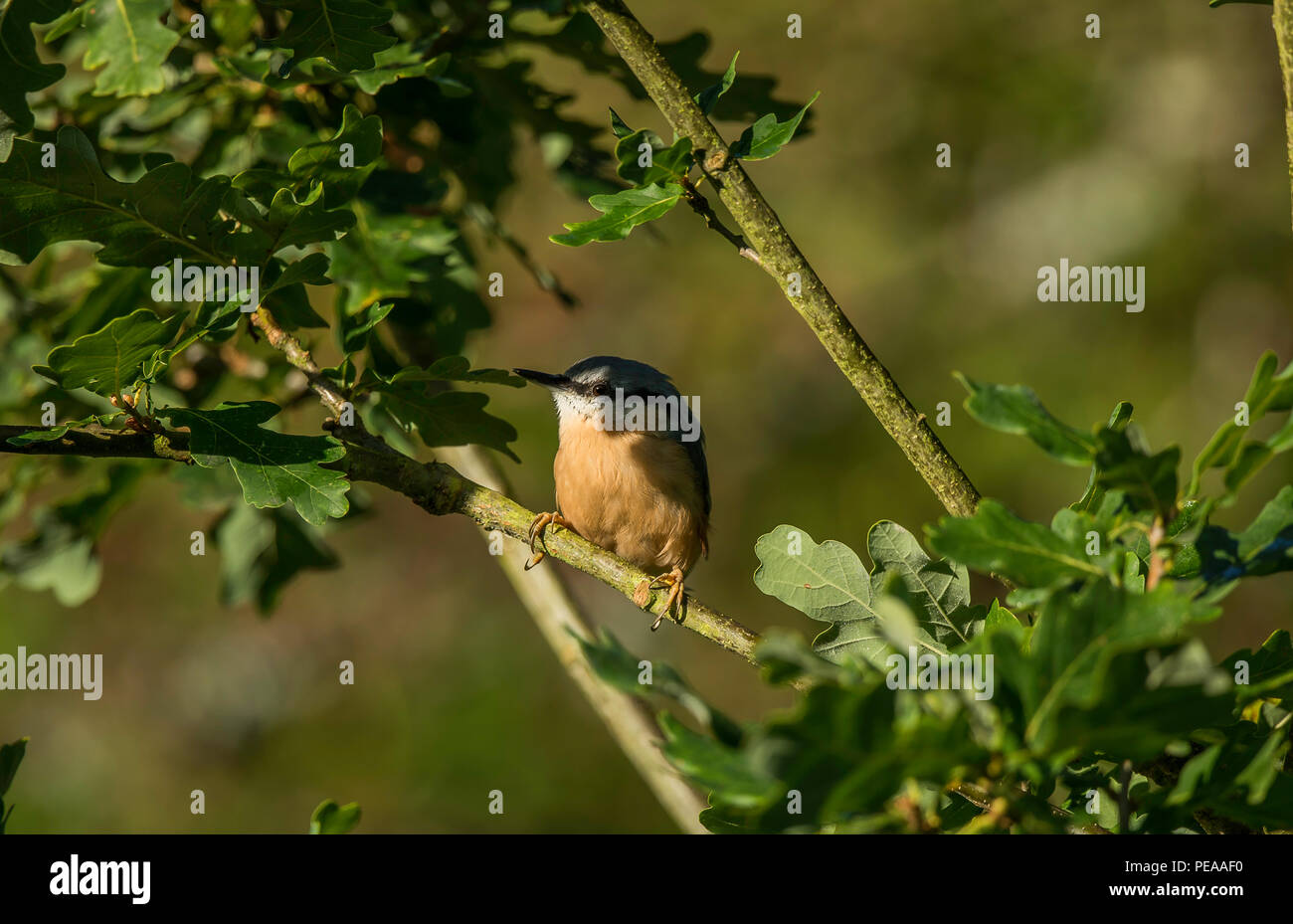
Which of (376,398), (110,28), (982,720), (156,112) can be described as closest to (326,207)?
(376,398)

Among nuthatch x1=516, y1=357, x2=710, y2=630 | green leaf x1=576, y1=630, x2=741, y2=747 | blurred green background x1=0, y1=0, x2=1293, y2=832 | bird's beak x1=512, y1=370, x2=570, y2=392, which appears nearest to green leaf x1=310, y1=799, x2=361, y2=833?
green leaf x1=576, y1=630, x2=741, y2=747

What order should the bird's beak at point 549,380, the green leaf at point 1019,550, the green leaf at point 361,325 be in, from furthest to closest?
the bird's beak at point 549,380 → the green leaf at point 361,325 → the green leaf at point 1019,550

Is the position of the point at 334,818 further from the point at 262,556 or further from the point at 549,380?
the point at 549,380

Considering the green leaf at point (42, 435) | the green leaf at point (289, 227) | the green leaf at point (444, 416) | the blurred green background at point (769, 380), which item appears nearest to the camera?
the green leaf at point (42, 435)

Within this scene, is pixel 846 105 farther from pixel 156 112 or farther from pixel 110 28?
pixel 110 28

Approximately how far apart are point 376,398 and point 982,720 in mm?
1663

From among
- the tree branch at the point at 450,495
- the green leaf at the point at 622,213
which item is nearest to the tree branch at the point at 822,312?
the green leaf at the point at 622,213

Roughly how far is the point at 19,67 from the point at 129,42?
10.2 inches

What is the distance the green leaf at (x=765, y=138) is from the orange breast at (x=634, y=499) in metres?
2.04

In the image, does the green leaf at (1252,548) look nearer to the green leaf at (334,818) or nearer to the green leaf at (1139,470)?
the green leaf at (1139,470)

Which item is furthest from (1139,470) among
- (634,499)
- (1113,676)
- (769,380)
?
(769,380)

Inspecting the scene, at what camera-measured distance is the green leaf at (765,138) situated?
2.02m

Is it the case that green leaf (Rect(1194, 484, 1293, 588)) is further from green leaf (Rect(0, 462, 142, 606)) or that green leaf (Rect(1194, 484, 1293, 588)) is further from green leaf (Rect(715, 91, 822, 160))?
green leaf (Rect(0, 462, 142, 606))

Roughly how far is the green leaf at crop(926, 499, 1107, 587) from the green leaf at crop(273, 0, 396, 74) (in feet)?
5.45
